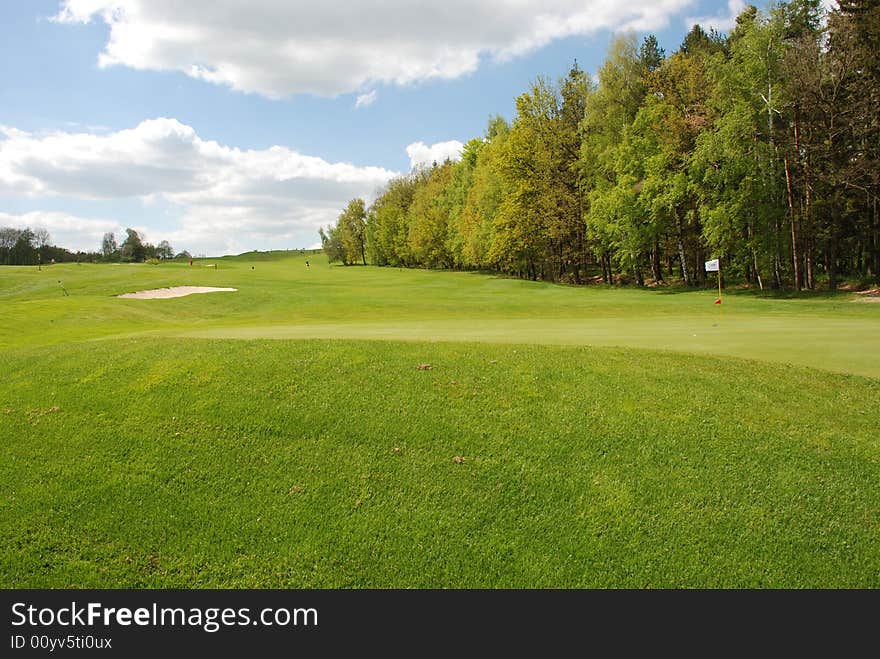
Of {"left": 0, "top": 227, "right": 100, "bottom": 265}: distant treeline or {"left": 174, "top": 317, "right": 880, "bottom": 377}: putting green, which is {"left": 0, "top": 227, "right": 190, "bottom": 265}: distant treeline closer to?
{"left": 0, "top": 227, "right": 100, "bottom": 265}: distant treeline

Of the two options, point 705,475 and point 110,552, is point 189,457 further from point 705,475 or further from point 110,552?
point 705,475

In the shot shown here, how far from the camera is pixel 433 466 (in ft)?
24.4

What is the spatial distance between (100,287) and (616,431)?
1657 inches

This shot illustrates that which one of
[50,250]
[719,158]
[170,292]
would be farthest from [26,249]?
[719,158]

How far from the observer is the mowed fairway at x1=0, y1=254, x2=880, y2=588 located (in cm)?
610

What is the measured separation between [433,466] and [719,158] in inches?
1463

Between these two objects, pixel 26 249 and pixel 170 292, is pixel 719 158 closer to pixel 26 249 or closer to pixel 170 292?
pixel 170 292

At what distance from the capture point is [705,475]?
734cm

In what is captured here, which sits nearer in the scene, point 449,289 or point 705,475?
point 705,475

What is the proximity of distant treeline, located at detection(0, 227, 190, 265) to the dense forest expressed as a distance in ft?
269

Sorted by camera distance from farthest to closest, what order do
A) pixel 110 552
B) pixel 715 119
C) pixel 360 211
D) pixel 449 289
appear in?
1. pixel 360 211
2. pixel 449 289
3. pixel 715 119
4. pixel 110 552

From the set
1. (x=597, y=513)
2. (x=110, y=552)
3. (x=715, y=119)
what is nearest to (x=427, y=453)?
(x=597, y=513)

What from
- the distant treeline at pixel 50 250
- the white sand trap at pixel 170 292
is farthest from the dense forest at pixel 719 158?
the distant treeline at pixel 50 250

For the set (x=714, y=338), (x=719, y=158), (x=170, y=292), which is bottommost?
(x=714, y=338)
